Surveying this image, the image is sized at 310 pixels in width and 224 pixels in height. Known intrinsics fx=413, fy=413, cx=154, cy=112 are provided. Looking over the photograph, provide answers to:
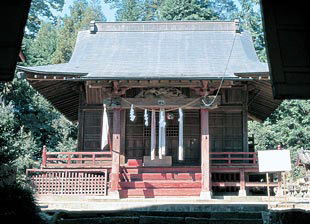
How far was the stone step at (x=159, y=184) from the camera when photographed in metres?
13.5

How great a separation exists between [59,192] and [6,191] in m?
6.87

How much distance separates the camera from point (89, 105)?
1606 cm

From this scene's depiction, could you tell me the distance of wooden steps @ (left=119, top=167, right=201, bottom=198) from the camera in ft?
44.0

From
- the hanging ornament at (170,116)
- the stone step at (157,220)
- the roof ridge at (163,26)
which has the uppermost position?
the roof ridge at (163,26)

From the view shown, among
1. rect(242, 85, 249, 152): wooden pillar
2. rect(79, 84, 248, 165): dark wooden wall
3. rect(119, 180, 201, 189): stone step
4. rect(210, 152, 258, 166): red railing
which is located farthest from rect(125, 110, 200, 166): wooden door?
rect(119, 180, 201, 189): stone step

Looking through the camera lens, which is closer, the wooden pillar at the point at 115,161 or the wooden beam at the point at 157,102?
the wooden pillar at the point at 115,161

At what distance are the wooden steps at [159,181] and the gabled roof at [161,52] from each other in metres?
3.25

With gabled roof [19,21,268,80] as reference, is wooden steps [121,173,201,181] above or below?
below

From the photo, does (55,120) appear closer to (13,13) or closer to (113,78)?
(113,78)

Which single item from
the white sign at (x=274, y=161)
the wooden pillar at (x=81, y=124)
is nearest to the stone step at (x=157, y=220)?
the white sign at (x=274, y=161)

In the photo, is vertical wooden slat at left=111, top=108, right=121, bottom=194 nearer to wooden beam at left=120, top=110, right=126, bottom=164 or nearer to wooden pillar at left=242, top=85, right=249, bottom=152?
wooden beam at left=120, top=110, right=126, bottom=164

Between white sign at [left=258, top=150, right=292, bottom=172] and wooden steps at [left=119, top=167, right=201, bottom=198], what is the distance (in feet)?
9.88

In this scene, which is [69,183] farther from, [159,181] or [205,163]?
[205,163]

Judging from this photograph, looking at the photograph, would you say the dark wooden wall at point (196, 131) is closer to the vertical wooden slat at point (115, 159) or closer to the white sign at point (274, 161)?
the vertical wooden slat at point (115, 159)
